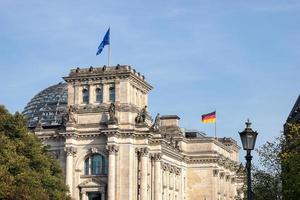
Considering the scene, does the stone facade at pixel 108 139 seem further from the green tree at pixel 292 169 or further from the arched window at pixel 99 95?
the green tree at pixel 292 169

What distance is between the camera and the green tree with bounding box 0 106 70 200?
66.5m

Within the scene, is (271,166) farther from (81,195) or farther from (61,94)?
(61,94)

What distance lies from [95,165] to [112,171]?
4.22m

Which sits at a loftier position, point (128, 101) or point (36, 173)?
point (128, 101)

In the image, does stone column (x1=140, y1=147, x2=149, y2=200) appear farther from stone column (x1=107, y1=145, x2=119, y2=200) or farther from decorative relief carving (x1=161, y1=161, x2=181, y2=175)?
decorative relief carving (x1=161, y1=161, x2=181, y2=175)

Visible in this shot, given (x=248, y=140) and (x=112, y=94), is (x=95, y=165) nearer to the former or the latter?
(x=112, y=94)

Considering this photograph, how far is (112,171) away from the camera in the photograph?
99688 millimetres

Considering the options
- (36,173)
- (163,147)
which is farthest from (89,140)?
(36,173)

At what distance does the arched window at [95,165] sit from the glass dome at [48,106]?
27604 millimetres

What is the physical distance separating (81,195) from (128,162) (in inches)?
365

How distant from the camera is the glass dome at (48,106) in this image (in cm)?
13238

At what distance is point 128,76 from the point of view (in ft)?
338

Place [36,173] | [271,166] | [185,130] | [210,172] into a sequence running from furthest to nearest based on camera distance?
[185,130] → [210,172] → [36,173] → [271,166]

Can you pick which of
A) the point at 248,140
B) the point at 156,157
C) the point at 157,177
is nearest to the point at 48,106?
the point at 156,157
